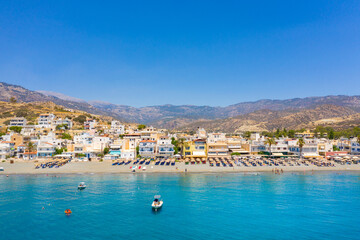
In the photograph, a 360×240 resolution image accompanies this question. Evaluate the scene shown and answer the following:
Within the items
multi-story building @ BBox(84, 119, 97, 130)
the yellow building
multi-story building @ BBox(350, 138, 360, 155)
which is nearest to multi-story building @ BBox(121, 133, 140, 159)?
the yellow building

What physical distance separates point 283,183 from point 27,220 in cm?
4716

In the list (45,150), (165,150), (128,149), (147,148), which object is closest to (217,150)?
(165,150)

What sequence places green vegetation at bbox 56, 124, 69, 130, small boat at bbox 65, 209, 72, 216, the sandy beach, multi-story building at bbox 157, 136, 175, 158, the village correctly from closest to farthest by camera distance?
1. small boat at bbox 65, 209, 72, 216
2. the sandy beach
3. the village
4. multi-story building at bbox 157, 136, 175, 158
5. green vegetation at bbox 56, 124, 69, 130

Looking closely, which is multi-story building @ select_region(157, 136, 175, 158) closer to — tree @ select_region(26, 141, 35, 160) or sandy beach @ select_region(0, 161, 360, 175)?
sandy beach @ select_region(0, 161, 360, 175)

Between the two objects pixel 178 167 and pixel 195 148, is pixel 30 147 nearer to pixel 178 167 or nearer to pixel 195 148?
pixel 178 167

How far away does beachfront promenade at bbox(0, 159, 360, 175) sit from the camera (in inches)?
2685

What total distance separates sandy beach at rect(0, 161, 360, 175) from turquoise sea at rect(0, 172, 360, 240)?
22.2ft

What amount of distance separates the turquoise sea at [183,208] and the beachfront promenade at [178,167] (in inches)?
283

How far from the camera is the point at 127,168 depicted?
7081 centimetres

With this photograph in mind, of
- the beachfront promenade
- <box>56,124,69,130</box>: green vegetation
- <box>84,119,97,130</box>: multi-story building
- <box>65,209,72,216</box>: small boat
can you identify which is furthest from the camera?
<box>84,119,97,130</box>: multi-story building

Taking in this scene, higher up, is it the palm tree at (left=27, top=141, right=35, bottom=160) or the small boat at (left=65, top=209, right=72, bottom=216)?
the palm tree at (left=27, top=141, right=35, bottom=160)

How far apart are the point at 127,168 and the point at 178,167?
13666mm

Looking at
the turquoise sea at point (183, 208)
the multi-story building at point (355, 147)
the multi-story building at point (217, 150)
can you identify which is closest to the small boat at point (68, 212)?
the turquoise sea at point (183, 208)

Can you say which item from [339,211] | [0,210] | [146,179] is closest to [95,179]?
[146,179]
